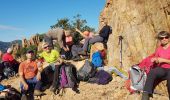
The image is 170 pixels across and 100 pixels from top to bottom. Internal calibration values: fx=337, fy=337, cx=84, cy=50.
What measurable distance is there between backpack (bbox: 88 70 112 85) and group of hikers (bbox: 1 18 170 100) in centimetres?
10

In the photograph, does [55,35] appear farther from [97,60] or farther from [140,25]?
[140,25]

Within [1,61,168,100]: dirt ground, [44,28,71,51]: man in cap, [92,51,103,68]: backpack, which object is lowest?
[1,61,168,100]: dirt ground

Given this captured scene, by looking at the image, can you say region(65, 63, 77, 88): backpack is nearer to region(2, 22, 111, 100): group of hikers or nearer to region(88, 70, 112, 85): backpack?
region(2, 22, 111, 100): group of hikers

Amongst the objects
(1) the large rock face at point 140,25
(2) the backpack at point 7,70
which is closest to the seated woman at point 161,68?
(1) the large rock face at point 140,25

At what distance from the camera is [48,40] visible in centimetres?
1314

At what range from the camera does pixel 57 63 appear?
10828mm

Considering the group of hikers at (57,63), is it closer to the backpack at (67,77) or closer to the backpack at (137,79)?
the backpack at (67,77)

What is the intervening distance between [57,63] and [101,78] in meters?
1.50

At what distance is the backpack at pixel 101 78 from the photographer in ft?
35.6

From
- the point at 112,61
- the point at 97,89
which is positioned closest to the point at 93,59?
the point at 112,61

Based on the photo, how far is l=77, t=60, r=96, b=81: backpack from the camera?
11.0 metres

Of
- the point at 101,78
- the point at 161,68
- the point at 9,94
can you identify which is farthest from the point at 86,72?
the point at 161,68

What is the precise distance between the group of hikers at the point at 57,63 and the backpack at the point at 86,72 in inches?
8.9

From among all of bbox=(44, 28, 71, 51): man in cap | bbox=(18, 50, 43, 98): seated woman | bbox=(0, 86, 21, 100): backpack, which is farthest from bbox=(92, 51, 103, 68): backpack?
bbox=(0, 86, 21, 100): backpack
